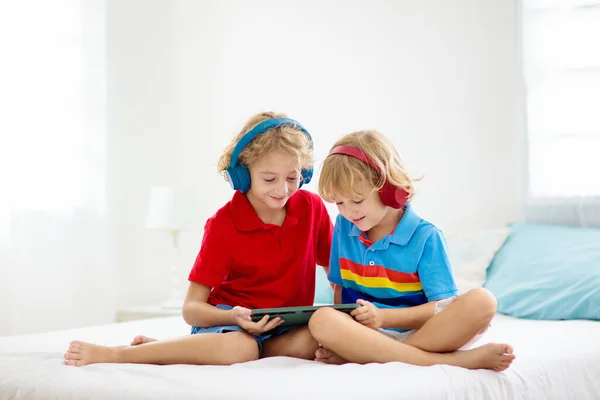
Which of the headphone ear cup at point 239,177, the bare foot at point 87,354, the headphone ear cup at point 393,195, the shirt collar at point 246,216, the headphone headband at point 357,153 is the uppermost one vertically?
the headphone headband at point 357,153

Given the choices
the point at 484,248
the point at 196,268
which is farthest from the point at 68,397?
the point at 484,248

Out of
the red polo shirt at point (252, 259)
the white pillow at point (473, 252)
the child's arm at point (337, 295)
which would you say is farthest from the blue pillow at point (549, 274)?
the red polo shirt at point (252, 259)

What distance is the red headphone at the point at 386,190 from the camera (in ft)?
5.90

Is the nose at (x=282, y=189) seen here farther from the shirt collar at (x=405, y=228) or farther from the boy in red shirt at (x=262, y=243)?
the shirt collar at (x=405, y=228)

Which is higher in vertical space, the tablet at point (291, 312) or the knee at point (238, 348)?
the tablet at point (291, 312)

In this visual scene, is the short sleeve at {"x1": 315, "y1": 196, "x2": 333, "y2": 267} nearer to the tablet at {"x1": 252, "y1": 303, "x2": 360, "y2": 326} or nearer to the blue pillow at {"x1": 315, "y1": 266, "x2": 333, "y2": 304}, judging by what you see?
the tablet at {"x1": 252, "y1": 303, "x2": 360, "y2": 326}

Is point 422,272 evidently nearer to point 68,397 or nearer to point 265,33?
point 68,397

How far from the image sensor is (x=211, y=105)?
3947 millimetres

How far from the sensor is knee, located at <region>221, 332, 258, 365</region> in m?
1.68

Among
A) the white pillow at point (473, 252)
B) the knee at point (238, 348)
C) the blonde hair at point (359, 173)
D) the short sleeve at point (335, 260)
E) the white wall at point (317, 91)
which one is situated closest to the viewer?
the knee at point (238, 348)

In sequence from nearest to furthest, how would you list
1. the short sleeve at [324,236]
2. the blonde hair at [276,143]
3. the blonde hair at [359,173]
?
the blonde hair at [359,173] < the blonde hair at [276,143] < the short sleeve at [324,236]

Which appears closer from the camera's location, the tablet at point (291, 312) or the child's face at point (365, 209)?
the tablet at point (291, 312)

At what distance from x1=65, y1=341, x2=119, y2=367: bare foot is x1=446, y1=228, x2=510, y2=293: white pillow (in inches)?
57.4

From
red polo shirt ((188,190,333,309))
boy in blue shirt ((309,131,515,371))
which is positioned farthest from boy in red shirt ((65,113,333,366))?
boy in blue shirt ((309,131,515,371))
